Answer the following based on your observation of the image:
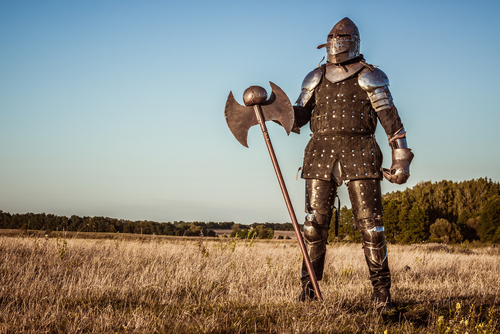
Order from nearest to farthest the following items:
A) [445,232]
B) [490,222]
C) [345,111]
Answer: [345,111], [490,222], [445,232]

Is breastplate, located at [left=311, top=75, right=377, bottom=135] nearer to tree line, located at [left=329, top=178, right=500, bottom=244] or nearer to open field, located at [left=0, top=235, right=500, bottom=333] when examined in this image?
open field, located at [left=0, top=235, right=500, bottom=333]

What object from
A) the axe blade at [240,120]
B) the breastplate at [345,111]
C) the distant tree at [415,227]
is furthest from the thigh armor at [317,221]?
the distant tree at [415,227]

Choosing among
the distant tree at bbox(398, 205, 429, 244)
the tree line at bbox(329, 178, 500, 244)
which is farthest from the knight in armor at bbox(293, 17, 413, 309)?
the distant tree at bbox(398, 205, 429, 244)

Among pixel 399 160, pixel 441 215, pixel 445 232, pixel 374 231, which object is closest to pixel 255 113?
pixel 399 160

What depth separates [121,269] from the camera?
15.5 ft

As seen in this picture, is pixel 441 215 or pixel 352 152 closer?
pixel 352 152

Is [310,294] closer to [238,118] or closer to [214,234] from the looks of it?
[238,118]

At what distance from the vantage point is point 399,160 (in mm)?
3750

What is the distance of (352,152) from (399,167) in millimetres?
479

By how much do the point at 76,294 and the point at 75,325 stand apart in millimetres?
983

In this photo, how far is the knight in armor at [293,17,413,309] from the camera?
3676 millimetres

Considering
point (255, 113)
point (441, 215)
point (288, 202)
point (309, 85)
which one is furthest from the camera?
point (441, 215)

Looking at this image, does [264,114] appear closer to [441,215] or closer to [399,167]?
[399,167]

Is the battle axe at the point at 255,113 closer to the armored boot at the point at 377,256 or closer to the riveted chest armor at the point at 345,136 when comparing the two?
the riveted chest armor at the point at 345,136
